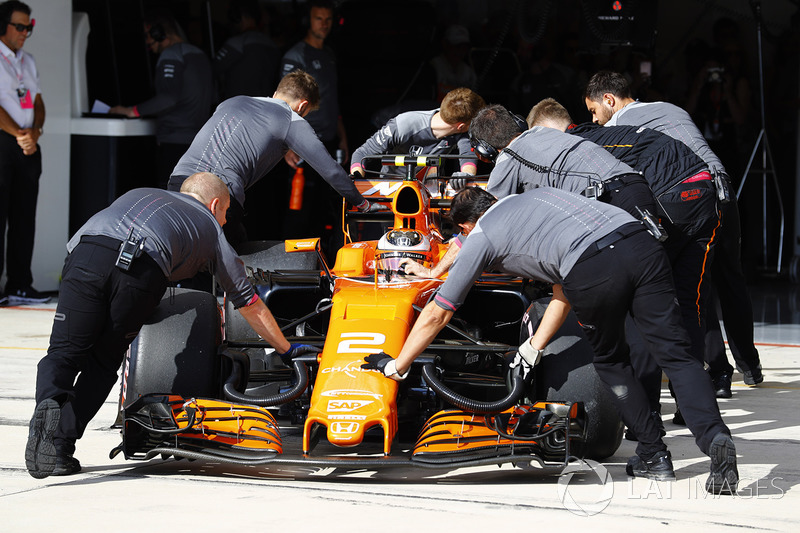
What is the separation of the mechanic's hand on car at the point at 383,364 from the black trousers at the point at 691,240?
68.0 inches

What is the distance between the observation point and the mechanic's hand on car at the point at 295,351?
5.71 metres

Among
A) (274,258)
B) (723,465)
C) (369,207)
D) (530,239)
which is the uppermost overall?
(530,239)

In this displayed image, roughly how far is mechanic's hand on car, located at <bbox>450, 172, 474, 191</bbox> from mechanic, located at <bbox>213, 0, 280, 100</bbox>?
4.41 m

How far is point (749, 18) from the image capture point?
1400 centimetres

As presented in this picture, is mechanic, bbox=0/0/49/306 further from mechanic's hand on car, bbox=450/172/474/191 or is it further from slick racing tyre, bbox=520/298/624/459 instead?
slick racing tyre, bbox=520/298/624/459

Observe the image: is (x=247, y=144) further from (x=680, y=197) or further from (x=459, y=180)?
(x=680, y=197)

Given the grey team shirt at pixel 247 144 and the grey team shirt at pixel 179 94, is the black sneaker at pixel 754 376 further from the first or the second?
the grey team shirt at pixel 179 94

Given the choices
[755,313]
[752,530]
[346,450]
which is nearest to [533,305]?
[346,450]

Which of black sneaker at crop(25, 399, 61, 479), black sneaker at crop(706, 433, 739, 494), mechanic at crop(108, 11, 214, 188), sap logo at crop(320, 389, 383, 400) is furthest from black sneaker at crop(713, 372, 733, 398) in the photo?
mechanic at crop(108, 11, 214, 188)

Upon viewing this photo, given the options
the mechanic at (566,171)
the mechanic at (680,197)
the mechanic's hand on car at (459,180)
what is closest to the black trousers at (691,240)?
the mechanic at (680,197)

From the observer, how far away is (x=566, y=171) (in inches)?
233

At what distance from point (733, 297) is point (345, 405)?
3602 mm

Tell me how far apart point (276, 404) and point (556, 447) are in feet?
4.26
